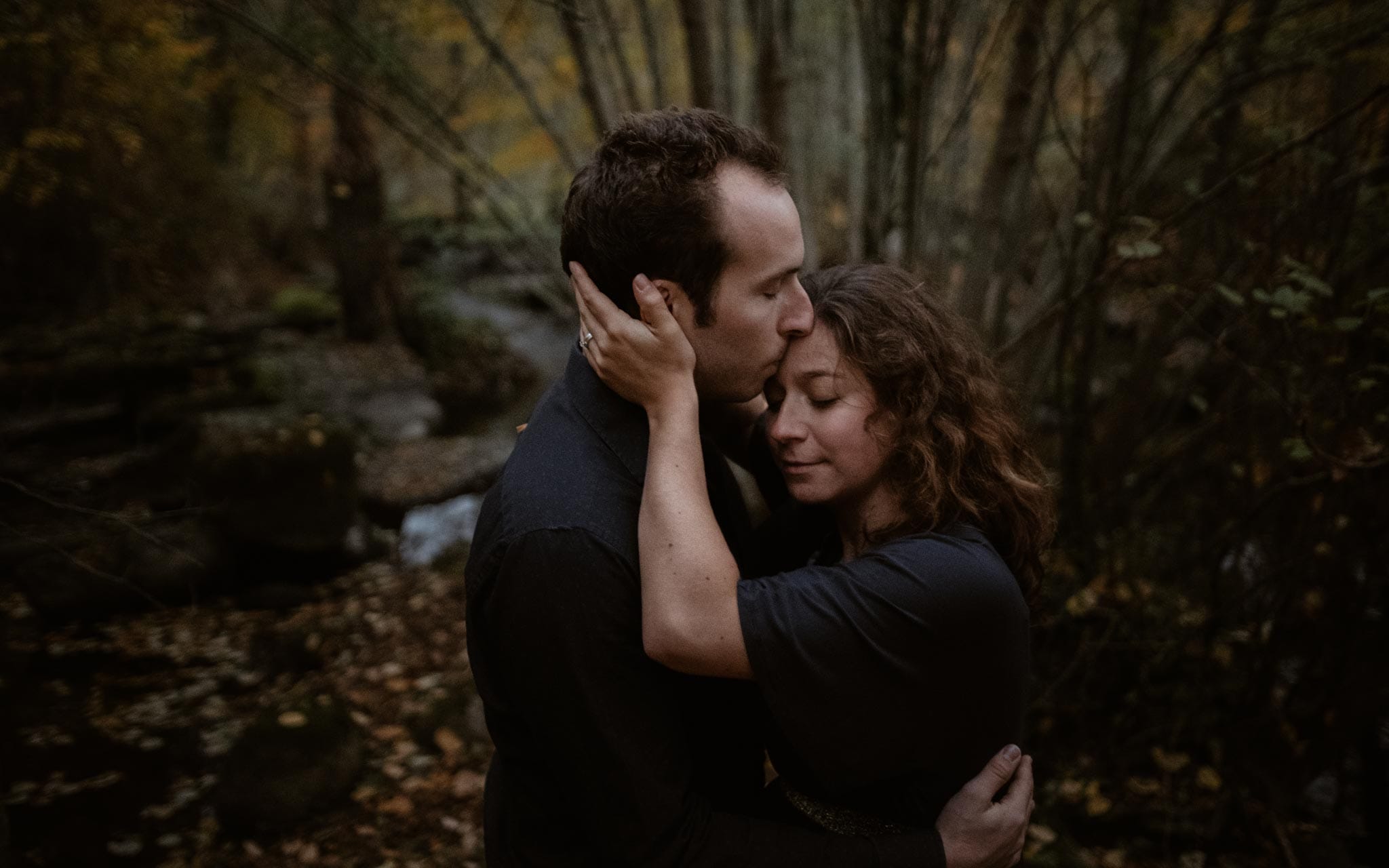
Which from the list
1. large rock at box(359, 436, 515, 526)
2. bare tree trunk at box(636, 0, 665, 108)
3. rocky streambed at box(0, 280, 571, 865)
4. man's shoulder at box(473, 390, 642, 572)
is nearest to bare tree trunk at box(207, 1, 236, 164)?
rocky streambed at box(0, 280, 571, 865)

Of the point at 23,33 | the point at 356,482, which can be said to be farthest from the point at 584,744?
the point at 23,33

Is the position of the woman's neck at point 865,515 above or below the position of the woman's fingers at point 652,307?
below

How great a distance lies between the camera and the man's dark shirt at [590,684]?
1.40m

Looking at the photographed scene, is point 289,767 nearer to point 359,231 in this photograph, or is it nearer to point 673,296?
point 673,296

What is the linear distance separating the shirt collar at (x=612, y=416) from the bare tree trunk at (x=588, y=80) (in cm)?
259

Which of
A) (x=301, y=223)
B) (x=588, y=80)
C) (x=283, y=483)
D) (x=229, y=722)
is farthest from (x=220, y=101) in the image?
(x=229, y=722)

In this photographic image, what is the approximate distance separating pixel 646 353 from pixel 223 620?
18.2 feet

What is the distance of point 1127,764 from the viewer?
158 inches

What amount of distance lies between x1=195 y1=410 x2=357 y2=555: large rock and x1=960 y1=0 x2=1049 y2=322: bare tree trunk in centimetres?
485

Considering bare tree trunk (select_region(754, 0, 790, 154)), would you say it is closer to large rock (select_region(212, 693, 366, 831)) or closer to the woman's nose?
the woman's nose

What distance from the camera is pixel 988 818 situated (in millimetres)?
1688

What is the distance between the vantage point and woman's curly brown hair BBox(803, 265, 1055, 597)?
1.81m

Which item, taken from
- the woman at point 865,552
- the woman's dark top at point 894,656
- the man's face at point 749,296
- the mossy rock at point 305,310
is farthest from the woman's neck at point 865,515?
the mossy rock at point 305,310

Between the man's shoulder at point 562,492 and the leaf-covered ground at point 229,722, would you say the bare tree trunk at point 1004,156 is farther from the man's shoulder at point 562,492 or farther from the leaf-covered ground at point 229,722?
the leaf-covered ground at point 229,722
